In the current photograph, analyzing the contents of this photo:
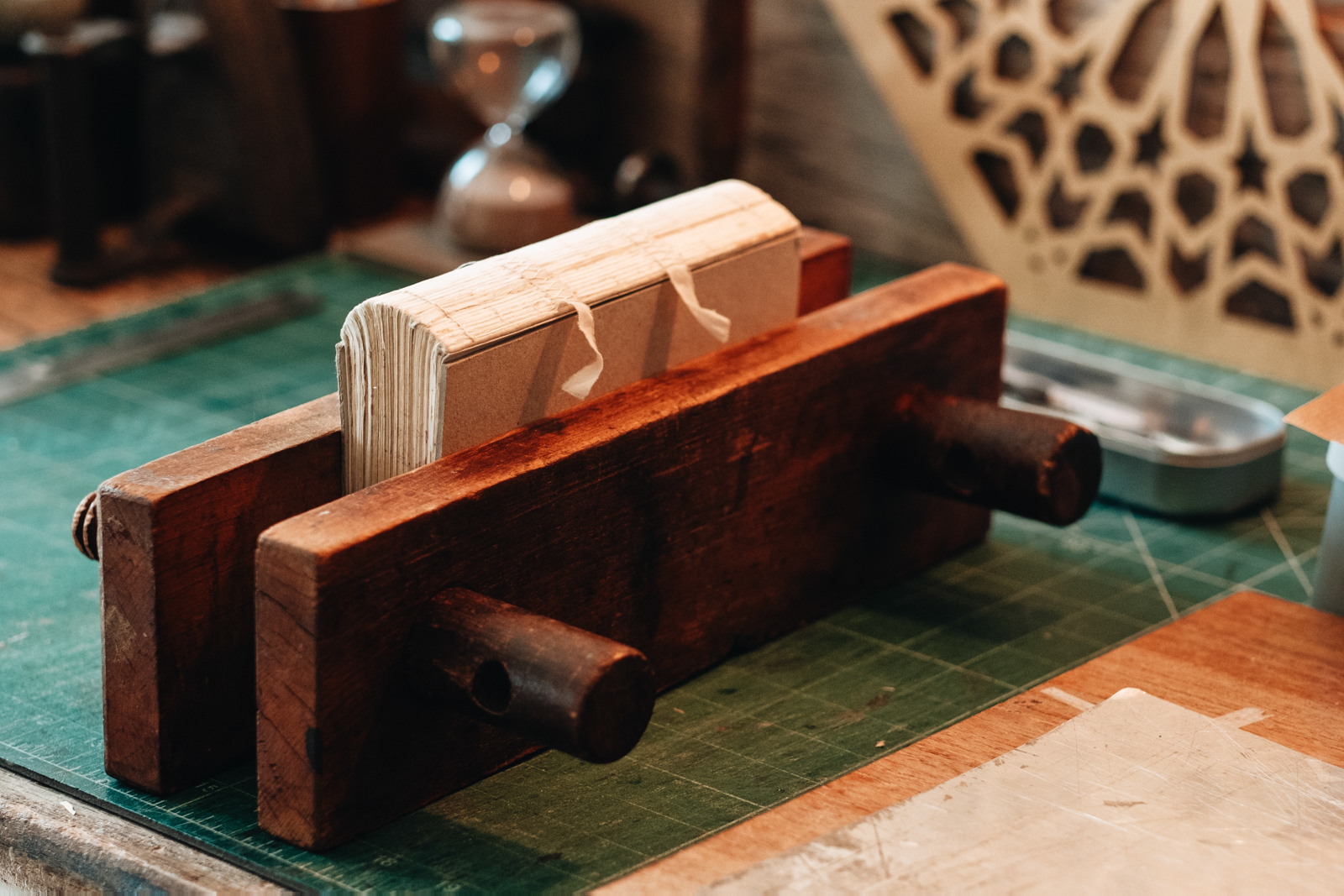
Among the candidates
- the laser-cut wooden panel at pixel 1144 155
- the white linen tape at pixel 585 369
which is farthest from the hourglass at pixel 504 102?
the white linen tape at pixel 585 369

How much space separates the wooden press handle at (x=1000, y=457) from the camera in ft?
5.95

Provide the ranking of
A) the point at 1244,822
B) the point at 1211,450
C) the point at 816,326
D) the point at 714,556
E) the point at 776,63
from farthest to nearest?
the point at 776,63
the point at 1211,450
the point at 816,326
the point at 714,556
the point at 1244,822

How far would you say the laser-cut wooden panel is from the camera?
2.86m

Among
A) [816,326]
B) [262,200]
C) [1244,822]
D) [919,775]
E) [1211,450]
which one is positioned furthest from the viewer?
[262,200]

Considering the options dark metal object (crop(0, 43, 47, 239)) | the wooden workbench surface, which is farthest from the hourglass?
dark metal object (crop(0, 43, 47, 239))

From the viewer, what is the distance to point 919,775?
59.2 inches

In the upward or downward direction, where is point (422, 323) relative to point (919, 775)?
upward

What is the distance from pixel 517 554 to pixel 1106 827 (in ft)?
1.89

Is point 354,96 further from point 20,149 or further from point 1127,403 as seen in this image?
point 1127,403

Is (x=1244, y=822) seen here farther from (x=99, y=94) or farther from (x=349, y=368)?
(x=99, y=94)

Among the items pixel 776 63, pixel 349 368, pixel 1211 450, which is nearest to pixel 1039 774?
pixel 349 368

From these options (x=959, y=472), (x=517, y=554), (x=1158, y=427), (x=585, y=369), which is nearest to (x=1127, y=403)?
(x=1158, y=427)

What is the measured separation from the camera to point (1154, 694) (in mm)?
1649

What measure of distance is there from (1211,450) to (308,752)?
4.54 feet
